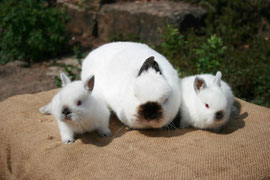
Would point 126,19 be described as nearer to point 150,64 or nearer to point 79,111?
point 150,64

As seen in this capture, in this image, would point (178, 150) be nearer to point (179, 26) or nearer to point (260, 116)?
point (260, 116)

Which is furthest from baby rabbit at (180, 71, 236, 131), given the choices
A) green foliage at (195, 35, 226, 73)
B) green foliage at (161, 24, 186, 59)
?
green foliage at (161, 24, 186, 59)

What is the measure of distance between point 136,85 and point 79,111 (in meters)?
0.72

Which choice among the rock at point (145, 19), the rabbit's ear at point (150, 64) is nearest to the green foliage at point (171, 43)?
the rock at point (145, 19)

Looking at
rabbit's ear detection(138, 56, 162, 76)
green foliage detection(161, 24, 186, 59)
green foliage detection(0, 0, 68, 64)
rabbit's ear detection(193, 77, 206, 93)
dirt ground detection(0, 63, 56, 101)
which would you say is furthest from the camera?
green foliage detection(0, 0, 68, 64)

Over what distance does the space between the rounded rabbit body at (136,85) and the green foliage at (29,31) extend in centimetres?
376

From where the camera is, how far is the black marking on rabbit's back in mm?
3484

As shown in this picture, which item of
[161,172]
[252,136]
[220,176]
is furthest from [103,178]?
[252,136]

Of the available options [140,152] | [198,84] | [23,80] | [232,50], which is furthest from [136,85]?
[23,80]

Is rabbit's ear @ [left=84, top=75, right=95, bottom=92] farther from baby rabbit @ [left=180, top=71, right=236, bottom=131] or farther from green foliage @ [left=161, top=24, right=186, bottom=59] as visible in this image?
green foliage @ [left=161, top=24, right=186, bottom=59]

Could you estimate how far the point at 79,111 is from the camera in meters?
3.55

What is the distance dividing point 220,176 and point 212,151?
0.39 metres

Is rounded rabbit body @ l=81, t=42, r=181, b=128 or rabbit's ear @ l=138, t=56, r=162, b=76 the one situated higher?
rabbit's ear @ l=138, t=56, r=162, b=76

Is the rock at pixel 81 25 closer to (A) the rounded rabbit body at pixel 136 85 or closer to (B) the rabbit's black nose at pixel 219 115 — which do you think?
(A) the rounded rabbit body at pixel 136 85
